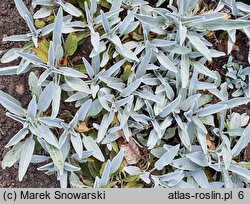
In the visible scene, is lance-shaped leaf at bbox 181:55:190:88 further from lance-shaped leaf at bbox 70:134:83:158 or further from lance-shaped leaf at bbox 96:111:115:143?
lance-shaped leaf at bbox 70:134:83:158

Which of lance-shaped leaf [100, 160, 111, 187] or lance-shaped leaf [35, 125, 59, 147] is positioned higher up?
lance-shaped leaf [35, 125, 59, 147]

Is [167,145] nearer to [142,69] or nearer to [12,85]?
[142,69]

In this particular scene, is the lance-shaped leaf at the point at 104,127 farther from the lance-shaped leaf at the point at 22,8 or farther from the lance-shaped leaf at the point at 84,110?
the lance-shaped leaf at the point at 22,8

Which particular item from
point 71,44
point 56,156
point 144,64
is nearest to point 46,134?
point 56,156

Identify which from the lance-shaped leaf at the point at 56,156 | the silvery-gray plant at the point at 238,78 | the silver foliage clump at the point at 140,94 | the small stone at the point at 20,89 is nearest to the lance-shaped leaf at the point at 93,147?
the silver foliage clump at the point at 140,94

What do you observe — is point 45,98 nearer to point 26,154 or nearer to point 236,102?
Answer: point 26,154

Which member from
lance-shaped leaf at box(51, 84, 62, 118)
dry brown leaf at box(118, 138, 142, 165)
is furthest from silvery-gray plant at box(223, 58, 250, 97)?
lance-shaped leaf at box(51, 84, 62, 118)

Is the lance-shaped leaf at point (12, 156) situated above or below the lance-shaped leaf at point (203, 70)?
below
